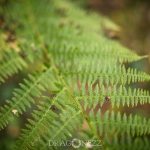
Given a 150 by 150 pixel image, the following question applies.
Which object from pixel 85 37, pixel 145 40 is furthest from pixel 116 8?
pixel 85 37

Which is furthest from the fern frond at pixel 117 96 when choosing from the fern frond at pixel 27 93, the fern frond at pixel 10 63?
the fern frond at pixel 10 63

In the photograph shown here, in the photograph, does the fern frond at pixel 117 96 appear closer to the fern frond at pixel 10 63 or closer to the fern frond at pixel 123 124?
the fern frond at pixel 123 124

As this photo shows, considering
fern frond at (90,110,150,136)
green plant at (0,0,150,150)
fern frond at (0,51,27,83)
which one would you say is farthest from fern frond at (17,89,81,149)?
fern frond at (0,51,27,83)

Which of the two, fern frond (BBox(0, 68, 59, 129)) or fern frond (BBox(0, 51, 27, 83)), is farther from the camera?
fern frond (BBox(0, 51, 27, 83))

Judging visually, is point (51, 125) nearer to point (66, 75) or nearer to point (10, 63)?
point (66, 75)

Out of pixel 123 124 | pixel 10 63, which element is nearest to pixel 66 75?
pixel 10 63

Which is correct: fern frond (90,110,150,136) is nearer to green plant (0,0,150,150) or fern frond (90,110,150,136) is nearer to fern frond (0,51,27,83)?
green plant (0,0,150,150)

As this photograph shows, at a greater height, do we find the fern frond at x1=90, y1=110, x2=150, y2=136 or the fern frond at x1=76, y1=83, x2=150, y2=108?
the fern frond at x1=76, y1=83, x2=150, y2=108

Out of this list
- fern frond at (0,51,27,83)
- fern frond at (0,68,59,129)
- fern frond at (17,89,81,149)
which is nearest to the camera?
fern frond at (17,89,81,149)

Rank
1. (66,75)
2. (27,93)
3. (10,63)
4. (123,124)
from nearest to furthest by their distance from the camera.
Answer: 1. (123,124)
2. (27,93)
3. (66,75)
4. (10,63)
